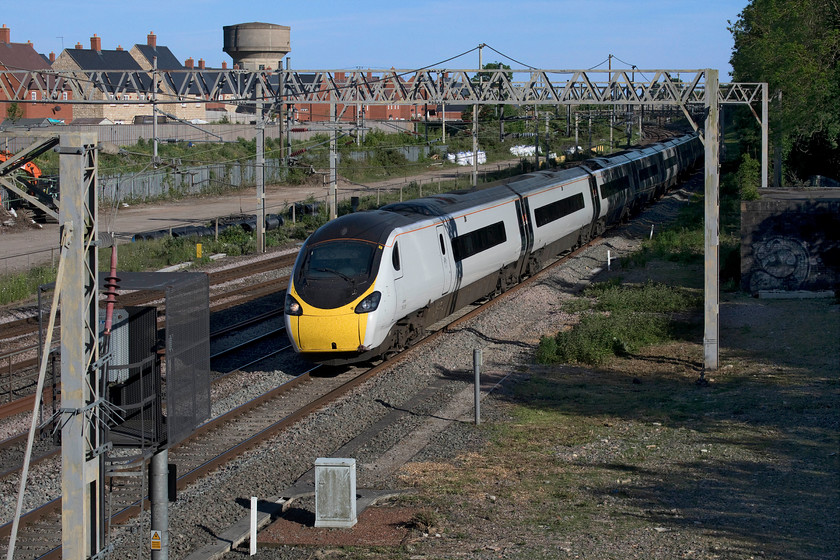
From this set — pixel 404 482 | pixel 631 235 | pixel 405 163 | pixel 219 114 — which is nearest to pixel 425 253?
pixel 404 482

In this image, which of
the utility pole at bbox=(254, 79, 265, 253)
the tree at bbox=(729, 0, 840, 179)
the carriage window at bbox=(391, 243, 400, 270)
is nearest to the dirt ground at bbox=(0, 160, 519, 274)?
the utility pole at bbox=(254, 79, 265, 253)

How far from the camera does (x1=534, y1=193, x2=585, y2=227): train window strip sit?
25.1 meters

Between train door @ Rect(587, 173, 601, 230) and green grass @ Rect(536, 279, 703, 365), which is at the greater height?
train door @ Rect(587, 173, 601, 230)

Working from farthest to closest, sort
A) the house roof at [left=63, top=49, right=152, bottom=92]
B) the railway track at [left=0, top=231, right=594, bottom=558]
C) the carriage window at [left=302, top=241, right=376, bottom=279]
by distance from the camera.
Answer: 1. the house roof at [left=63, top=49, right=152, bottom=92]
2. the carriage window at [left=302, top=241, right=376, bottom=279]
3. the railway track at [left=0, top=231, right=594, bottom=558]

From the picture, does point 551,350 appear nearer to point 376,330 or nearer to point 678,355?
point 678,355

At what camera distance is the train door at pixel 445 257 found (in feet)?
59.2

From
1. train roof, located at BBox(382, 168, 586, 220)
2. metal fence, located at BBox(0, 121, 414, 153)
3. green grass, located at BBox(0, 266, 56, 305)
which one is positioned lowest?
green grass, located at BBox(0, 266, 56, 305)

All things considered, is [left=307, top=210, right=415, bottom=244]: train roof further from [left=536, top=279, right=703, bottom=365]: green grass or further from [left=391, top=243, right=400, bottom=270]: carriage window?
[left=536, top=279, right=703, bottom=365]: green grass

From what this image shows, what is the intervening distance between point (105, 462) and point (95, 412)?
0.47m

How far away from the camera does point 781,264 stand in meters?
22.2

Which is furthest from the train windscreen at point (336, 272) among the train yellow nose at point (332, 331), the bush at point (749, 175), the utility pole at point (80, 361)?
the bush at point (749, 175)

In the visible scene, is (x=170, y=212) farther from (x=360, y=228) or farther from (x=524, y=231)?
(x=360, y=228)

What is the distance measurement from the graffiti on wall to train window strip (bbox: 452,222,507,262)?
618 cm

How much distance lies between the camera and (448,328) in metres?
19.3
